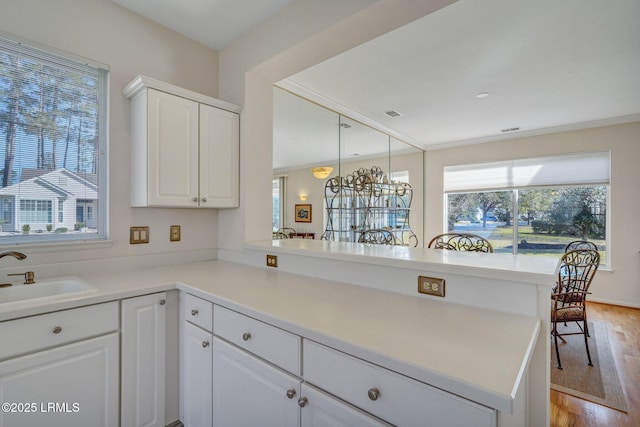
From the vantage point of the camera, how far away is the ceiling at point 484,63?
6.89 ft

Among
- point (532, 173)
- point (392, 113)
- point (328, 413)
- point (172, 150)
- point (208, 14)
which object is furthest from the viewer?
point (532, 173)

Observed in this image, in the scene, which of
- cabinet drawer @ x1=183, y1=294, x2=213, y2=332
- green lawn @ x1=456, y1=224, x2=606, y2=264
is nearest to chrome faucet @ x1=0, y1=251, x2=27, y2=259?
cabinet drawer @ x1=183, y1=294, x2=213, y2=332

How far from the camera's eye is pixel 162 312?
5.51ft

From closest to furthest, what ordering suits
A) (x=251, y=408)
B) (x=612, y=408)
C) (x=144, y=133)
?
1. (x=251, y=408)
2. (x=144, y=133)
3. (x=612, y=408)

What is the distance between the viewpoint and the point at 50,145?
1.81 metres

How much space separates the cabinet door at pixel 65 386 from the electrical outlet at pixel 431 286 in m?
1.53

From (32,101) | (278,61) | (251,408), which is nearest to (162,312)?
(251,408)

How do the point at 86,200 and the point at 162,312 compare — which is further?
the point at 86,200

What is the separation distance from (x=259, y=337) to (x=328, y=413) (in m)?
0.39

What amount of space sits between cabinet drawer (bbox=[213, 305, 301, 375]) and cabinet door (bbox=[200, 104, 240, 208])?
1028 mm

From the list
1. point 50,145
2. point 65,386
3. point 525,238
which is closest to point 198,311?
point 65,386

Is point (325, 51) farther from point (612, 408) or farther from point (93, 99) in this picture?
point (612, 408)

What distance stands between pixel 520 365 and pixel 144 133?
7.24 feet

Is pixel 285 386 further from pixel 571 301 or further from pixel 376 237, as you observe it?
pixel 376 237
